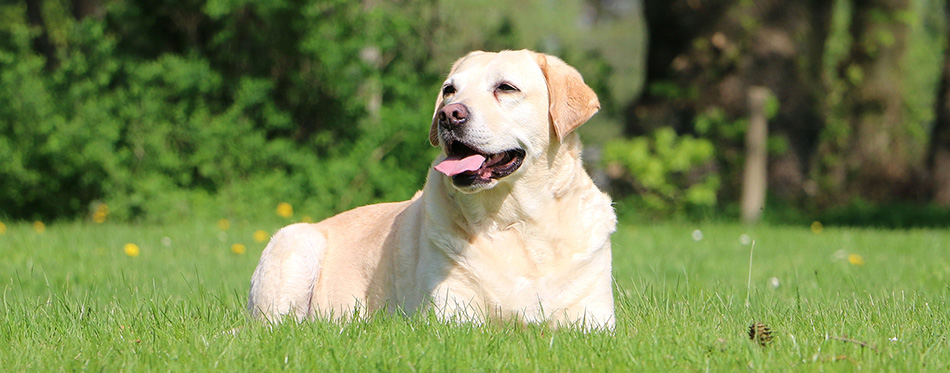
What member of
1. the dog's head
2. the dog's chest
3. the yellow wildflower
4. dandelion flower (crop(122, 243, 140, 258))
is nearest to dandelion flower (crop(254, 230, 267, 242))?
dandelion flower (crop(122, 243, 140, 258))

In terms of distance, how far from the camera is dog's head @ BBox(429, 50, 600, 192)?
3664 millimetres

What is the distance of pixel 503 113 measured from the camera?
3.78 metres

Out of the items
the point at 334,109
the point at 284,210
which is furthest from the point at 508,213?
the point at 334,109

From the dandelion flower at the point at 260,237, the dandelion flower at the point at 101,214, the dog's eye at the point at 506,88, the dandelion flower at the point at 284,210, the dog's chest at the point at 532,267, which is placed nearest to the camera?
the dog's chest at the point at 532,267

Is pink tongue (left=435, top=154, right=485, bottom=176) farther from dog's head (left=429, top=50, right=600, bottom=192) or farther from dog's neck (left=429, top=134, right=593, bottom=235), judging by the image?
dog's neck (left=429, top=134, right=593, bottom=235)

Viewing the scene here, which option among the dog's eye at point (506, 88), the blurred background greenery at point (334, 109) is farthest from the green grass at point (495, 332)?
the blurred background greenery at point (334, 109)

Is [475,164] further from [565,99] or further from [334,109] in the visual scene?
[334,109]

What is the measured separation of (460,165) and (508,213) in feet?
1.27

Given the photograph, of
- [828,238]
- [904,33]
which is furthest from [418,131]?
[904,33]

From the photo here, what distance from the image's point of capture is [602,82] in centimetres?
1305

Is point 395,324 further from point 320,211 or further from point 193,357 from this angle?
point 320,211

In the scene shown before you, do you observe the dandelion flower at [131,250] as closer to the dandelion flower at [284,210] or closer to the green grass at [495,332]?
the green grass at [495,332]

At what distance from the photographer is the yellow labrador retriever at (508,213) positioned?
147 inches

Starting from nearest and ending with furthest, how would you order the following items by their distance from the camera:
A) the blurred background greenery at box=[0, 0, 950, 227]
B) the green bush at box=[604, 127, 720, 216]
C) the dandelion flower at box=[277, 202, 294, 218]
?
the dandelion flower at box=[277, 202, 294, 218] < the blurred background greenery at box=[0, 0, 950, 227] < the green bush at box=[604, 127, 720, 216]
